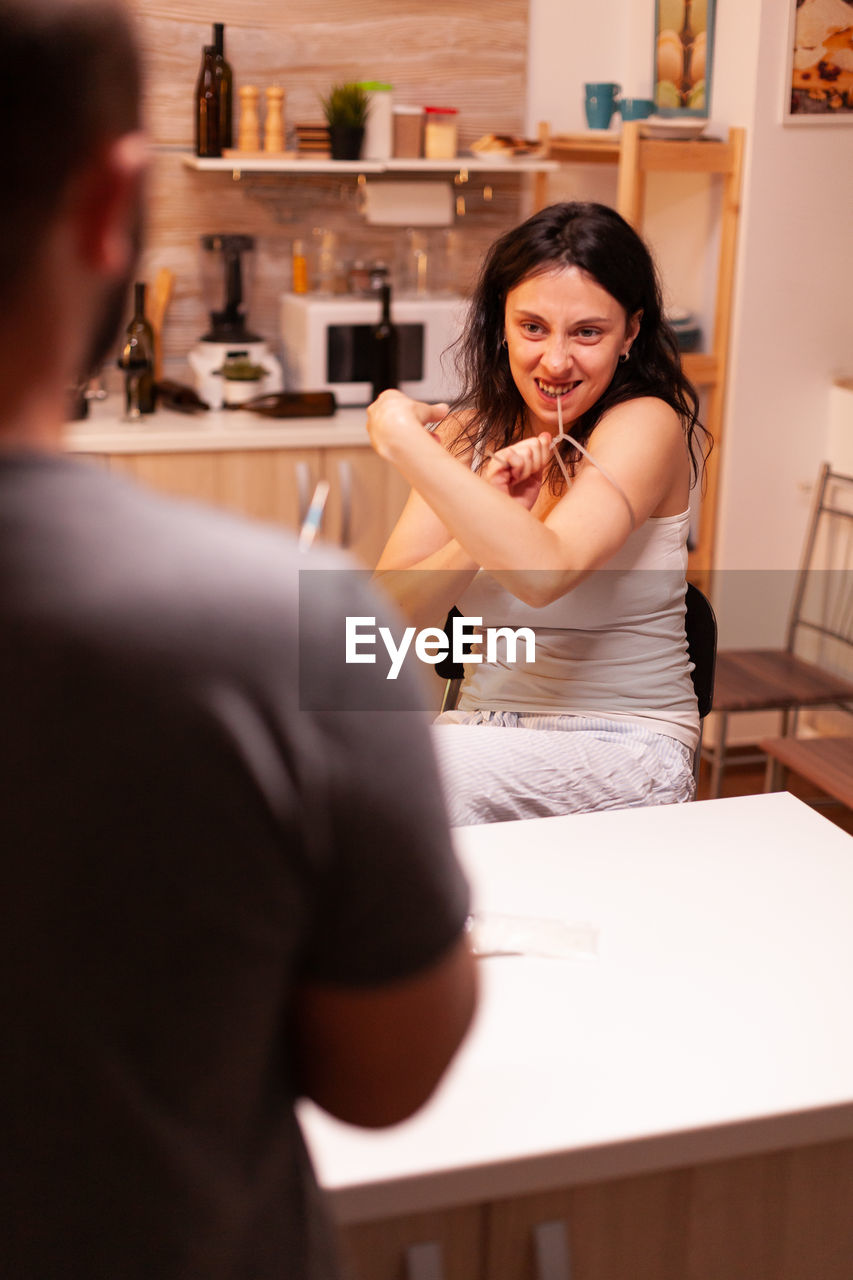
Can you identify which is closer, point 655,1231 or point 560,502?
point 655,1231

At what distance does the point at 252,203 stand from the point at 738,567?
65.3 inches

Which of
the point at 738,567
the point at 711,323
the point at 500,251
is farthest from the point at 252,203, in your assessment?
the point at 500,251

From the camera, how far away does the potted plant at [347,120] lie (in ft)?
11.3

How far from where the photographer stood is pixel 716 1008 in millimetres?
1103

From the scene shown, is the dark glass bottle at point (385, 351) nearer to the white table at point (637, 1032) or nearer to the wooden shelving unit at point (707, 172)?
the wooden shelving unit at point (707, 172)

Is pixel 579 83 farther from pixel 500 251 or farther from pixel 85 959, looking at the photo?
pixel 85 959

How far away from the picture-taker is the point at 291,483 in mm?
3367

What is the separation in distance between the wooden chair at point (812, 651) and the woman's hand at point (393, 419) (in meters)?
1.26

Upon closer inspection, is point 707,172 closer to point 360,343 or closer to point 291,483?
point 360,343

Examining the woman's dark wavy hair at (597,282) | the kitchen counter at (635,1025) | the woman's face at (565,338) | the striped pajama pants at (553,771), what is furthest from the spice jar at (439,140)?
the kitchen counter at (635,1025)

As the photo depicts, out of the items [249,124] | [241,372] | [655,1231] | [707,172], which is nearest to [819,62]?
[707,172]

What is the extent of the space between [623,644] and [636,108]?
2029 millimetres

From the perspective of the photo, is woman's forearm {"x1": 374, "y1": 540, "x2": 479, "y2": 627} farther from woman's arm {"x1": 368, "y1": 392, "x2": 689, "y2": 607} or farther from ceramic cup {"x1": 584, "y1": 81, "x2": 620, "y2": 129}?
ceramic cup {"x1": 584, "y1": 81, "x2": 620, "y2": 129}

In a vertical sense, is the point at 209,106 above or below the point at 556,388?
above
